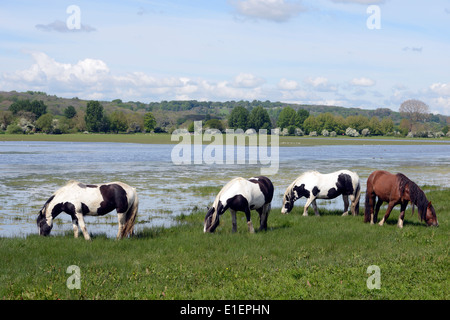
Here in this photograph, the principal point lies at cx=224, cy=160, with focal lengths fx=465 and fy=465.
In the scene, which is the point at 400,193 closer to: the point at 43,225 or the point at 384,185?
the point at 384,185

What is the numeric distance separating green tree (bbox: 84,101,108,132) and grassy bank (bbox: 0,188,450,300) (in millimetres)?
167853

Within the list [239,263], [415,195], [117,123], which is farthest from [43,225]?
[117,123]

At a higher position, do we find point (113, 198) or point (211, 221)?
point (113, 198)

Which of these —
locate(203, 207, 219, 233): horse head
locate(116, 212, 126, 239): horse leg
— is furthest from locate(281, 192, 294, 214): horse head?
locate(116, 212, 126, 239): horse leg

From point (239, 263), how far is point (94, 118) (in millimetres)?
173575

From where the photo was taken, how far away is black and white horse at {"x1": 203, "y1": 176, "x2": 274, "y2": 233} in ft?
50.6

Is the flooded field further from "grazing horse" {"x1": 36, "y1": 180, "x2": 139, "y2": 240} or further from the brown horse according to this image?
the brown horse

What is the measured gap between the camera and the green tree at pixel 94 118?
177m

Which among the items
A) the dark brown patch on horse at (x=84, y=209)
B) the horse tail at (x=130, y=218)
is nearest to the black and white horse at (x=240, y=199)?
the horse tail at (x=130, y=218)

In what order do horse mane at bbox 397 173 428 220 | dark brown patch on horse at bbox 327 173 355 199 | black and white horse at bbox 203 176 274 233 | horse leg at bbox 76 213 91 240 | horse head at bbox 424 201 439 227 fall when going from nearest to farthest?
horse leg at bbox 76 213 91 240 < black and white horse at bbox 203 176 274 233 < horse mane at bbox 397 173 428 220 < horse head at bbox 424 201 439 227 < dark brown patch on horse at bbox 327 173 355 199

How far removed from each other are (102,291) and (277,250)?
18.2 feet

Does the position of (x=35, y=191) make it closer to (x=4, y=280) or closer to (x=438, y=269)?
(x=4, y=280)

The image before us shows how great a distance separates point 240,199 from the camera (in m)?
15.4
